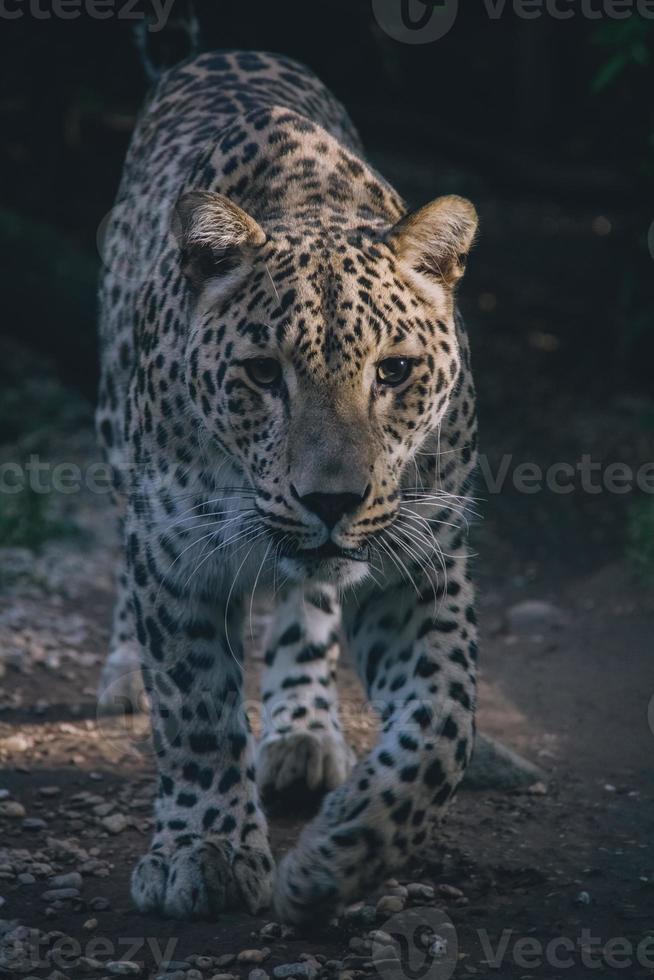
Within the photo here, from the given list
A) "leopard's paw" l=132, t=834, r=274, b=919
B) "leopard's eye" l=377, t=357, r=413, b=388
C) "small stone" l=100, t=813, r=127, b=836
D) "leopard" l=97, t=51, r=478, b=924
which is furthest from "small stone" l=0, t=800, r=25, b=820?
"leopard's eye" l=377, t=357, r=413, b=388

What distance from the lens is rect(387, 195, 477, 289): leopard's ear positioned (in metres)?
4.30

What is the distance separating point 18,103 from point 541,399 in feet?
15.3

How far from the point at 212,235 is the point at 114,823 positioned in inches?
87.8

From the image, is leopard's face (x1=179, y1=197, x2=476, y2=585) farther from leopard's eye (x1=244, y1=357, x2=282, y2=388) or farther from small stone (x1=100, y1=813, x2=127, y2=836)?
small stone (x1=100, y1=813, x2=127, y2=836)

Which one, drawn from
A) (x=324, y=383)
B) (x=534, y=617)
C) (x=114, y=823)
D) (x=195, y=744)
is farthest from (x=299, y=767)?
(x=534, y=617)

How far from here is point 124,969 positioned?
3973 mm

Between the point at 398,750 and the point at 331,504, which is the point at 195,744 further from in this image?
the point at 331,504

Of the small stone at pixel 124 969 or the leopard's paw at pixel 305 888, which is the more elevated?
the leopard's paw at pixel 305 888

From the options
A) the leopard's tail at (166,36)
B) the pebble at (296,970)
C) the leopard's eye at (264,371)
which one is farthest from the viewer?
the leopard's tail at (166,36)

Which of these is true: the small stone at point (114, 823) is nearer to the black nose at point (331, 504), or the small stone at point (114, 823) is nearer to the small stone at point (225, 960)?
the small stone at point (225, 960)

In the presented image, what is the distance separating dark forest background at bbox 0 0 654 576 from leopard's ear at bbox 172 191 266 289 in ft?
11.2

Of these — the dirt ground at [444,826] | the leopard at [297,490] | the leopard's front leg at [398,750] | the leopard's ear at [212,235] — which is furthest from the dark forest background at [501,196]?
the leopard's front leg at [398,750]

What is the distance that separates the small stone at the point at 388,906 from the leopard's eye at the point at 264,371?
167 cm

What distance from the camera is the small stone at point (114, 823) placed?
5.07 meters
